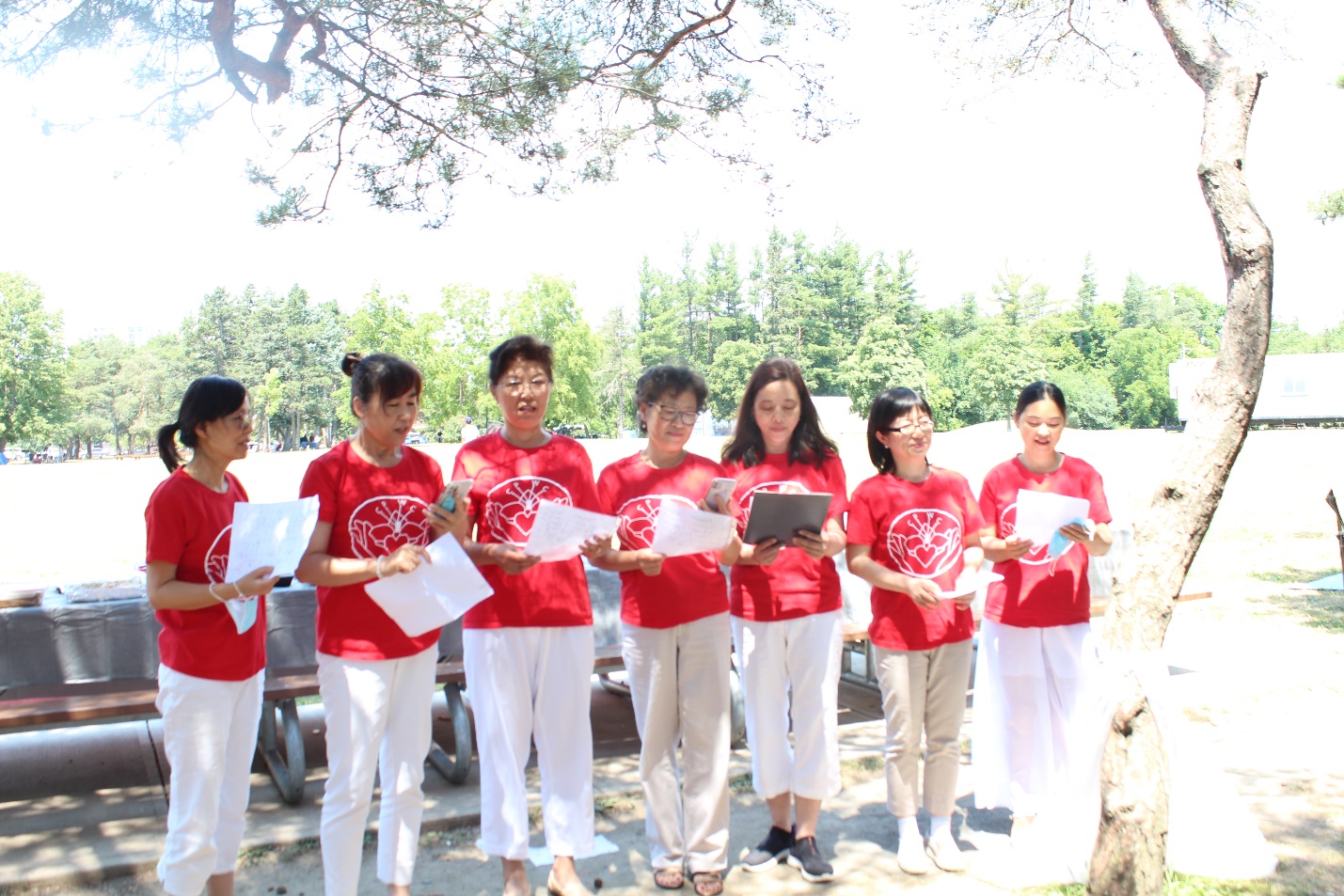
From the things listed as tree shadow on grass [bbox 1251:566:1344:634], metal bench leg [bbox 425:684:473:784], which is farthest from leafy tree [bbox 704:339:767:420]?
metal bench leg [bbox 425:684:473:784]

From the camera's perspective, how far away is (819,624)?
351 cm

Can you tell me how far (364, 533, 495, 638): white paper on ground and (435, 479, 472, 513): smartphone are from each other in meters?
0.08

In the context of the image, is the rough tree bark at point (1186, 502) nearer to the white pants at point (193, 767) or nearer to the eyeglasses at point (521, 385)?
the eyeglasses at point (521, 385)

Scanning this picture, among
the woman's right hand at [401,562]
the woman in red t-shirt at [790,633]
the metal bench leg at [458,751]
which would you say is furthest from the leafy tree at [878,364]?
the woman's right hand at [401,562]

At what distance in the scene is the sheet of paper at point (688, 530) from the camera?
296 cm

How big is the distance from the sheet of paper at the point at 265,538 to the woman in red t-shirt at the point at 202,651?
0.12 ft

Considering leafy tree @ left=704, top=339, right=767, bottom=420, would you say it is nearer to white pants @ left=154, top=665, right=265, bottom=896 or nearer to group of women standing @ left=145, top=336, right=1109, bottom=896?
group of women standing @ left=145, top=336, right=1109, bottom=896

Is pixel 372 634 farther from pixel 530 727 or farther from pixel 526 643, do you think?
pixel 530 727

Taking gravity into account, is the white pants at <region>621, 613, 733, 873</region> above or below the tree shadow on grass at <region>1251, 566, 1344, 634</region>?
above

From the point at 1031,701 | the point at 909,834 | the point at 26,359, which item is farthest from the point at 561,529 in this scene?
the point at 26,359

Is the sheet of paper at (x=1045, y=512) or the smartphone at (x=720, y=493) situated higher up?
the smartphone at (x=720, y=493)

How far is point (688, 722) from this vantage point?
3.42 m

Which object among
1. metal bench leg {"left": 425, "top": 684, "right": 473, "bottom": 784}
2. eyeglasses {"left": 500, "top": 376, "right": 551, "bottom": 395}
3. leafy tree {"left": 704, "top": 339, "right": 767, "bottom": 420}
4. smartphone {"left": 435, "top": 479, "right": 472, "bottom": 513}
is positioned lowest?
metal bench leg {"left": 425, "top": 684, "right": 473, "bottom": 784}

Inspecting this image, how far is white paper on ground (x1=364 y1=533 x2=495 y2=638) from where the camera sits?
283 cm
